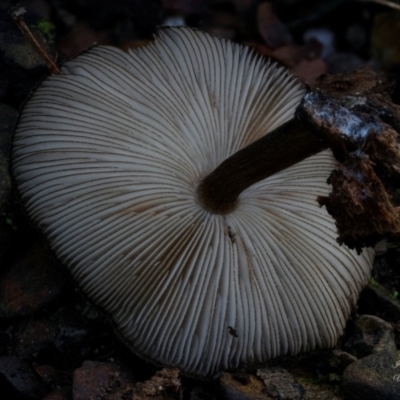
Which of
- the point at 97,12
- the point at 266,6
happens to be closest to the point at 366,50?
the point at 266,6

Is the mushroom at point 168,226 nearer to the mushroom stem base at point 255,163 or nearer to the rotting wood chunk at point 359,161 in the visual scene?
the mushroom stem base at point 255,163

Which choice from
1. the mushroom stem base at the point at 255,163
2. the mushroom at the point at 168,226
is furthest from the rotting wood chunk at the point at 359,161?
the mushroom at the point at 168,226

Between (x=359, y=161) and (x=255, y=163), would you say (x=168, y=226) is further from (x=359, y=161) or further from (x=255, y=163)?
(x=359, y=161)

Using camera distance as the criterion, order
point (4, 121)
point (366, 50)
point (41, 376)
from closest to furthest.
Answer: point (41, 376)
point (4, 121)
point (366, 50)

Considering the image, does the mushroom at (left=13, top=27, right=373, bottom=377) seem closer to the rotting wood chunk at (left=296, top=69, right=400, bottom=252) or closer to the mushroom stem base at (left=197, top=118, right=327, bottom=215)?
the mushroom stem base at (left=197, top=118, right=327, bottom=215)

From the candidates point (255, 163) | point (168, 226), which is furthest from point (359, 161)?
point (168, 226)

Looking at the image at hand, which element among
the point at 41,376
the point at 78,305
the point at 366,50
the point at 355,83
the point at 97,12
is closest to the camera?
the point at 355,83

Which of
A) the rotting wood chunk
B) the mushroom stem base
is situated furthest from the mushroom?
the rotting wood chunk

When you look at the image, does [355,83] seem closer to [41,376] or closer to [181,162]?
[181,162]

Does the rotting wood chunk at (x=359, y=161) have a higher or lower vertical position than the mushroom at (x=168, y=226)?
higher
